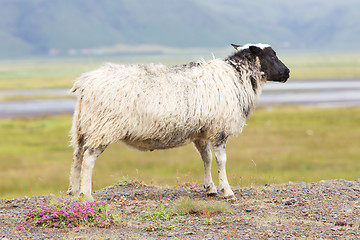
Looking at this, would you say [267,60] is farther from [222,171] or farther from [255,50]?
[222,171]

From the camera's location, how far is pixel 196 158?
2784 centimetres

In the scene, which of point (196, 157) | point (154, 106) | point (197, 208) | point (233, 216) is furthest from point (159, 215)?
point (196, 157)

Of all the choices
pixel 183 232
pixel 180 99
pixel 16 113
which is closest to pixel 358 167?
pixel 180 99

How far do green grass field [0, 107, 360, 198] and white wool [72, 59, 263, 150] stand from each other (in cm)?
615

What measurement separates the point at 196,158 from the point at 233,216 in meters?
18.2

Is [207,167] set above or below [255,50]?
below

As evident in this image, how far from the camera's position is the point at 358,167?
24.8 meters

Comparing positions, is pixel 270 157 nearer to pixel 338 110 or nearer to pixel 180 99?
pixel 180 99

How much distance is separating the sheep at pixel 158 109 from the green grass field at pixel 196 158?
5930 mm

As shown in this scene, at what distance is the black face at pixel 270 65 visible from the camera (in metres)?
12.2

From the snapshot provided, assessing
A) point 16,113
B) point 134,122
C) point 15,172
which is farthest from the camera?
point 16,113

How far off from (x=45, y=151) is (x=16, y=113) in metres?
24.6

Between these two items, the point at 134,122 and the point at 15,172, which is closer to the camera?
the point at 134,122

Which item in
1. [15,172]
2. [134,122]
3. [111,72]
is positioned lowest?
[15,172]
